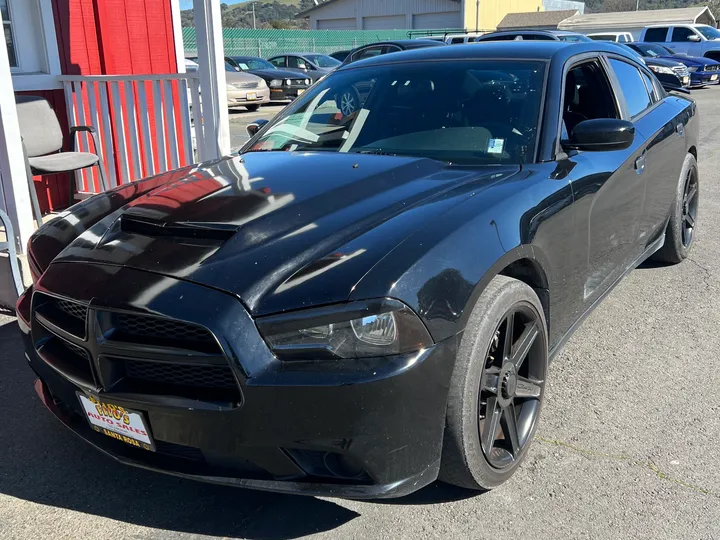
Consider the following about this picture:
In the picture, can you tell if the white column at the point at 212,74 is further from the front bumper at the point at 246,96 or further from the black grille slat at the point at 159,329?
the front bumper at the point at 246,96

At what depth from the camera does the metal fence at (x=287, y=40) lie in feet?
109

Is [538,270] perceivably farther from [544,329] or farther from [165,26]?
[165,26]

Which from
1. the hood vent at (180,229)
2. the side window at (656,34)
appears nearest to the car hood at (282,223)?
the hood vent at (180,229)

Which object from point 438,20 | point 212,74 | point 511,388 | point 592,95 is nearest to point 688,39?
point 212,74

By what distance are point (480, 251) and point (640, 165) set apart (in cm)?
198

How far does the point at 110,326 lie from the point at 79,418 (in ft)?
2.00

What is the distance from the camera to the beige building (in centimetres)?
5016

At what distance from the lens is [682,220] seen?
199 inches

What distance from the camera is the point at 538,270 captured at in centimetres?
284

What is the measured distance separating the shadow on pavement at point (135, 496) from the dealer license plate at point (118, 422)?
35cm

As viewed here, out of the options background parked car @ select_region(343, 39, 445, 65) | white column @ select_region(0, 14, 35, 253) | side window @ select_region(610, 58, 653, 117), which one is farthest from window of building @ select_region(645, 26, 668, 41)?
white column @ select_region(0, 14, 35, 253)

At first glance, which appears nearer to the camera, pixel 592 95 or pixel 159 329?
pixel 159 329

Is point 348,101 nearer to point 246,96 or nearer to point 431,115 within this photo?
point 431,115

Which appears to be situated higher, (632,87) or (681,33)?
(681,33)
